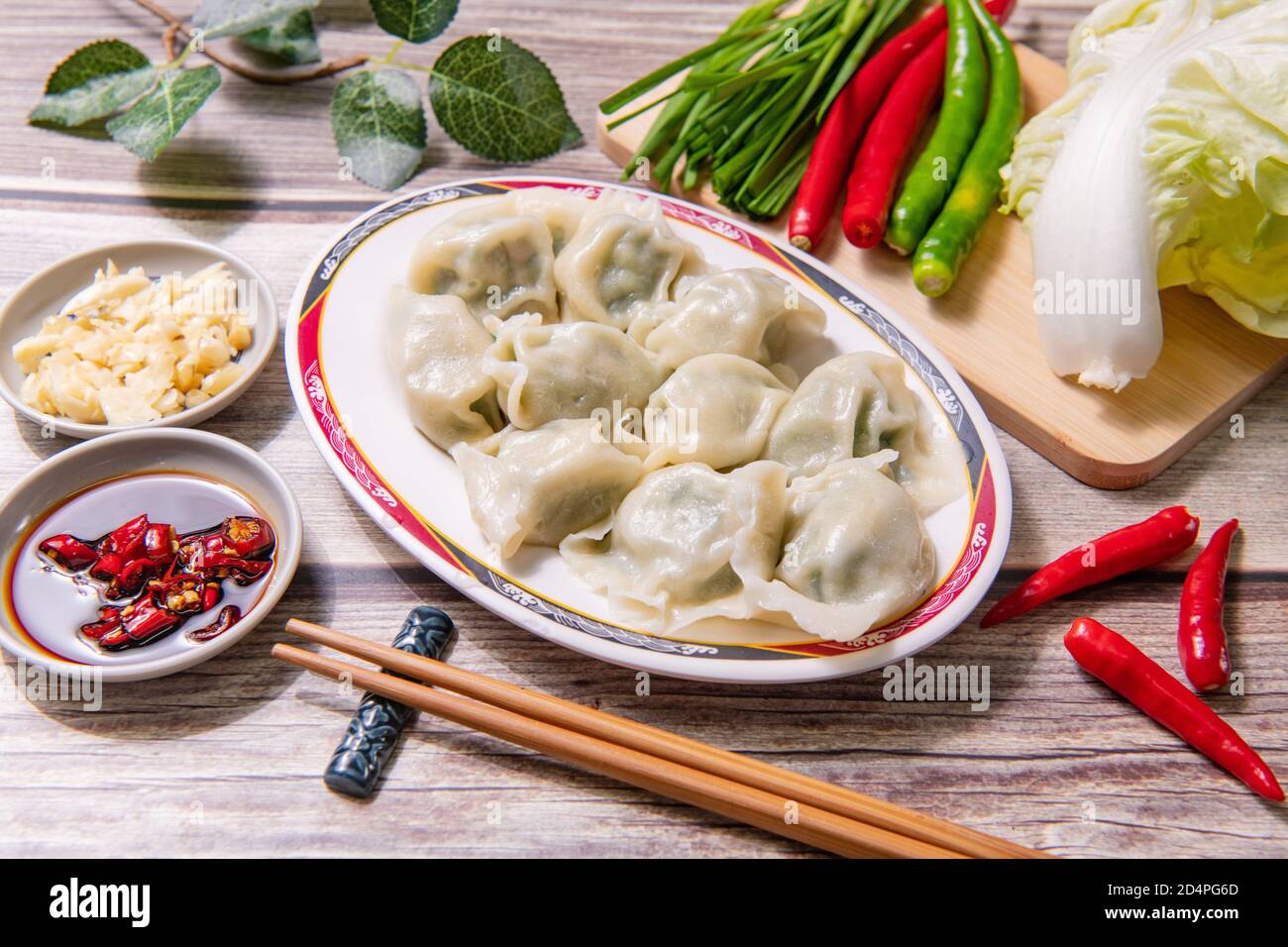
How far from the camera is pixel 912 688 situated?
2.38 metres

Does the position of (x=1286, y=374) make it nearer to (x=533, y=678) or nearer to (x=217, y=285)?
(x=533, y=678)

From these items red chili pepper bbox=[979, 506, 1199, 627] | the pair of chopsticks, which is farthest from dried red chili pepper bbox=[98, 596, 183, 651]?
red chili pepper bbox=[979, 506, 1199, 627]

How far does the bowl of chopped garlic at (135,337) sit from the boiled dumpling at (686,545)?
113 centimetres

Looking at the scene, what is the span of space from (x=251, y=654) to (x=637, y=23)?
3.01 metres

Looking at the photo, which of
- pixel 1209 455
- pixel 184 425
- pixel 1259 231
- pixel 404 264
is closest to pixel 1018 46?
pixel 1259 231

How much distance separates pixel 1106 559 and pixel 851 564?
0.72 metres

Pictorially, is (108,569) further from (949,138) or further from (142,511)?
(949,138)

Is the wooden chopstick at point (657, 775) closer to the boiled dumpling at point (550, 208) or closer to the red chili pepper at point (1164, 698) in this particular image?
the red chili pepper at point (1164, 698)

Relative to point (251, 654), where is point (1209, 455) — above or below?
above

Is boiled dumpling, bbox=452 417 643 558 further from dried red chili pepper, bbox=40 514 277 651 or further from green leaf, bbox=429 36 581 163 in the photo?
green leaf, bbox=429 36 581 163

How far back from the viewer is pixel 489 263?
2834 millimetres

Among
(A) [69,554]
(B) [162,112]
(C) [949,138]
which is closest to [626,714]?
(A) [69,554]

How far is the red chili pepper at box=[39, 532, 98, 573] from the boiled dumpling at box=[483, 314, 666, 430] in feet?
3.29

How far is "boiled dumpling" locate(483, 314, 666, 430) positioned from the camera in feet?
8.44
